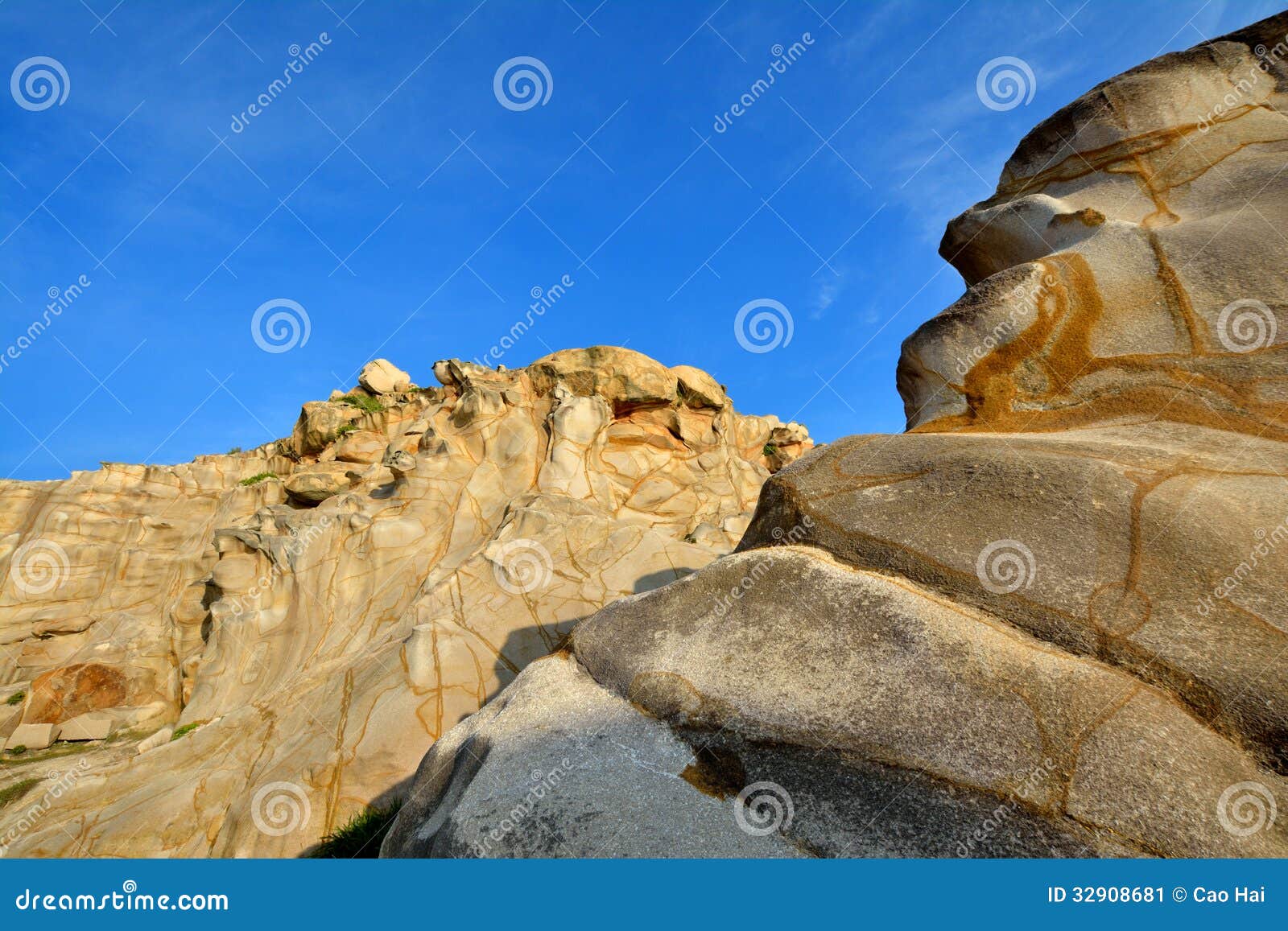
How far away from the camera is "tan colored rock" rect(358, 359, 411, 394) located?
23719mm

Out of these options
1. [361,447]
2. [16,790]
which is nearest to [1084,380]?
[16,790]

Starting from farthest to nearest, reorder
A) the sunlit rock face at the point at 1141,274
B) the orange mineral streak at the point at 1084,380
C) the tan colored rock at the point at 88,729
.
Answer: the tan colored rock at the point at 88,729, the sunlit rock face at the point at 1141,274, the orange mineral streak at the point at 1084,380

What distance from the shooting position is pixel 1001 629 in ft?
9.75

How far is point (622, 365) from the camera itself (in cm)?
1405

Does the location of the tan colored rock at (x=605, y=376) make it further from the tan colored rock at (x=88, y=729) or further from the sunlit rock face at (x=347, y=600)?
the tan colored rock at (x=88, y=729)

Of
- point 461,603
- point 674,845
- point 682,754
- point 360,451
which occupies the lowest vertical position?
point 674,845

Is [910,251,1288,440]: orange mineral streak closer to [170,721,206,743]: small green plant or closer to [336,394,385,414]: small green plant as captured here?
[170,721,206,743]: small green plant

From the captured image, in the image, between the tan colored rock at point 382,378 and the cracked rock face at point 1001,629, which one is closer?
the cracked rock face at point 1001,629

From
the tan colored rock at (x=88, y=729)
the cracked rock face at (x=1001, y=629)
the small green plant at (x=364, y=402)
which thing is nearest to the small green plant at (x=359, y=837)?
the cracked rock face at (x=1001, y=629)

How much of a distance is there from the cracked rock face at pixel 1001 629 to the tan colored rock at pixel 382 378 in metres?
21.6

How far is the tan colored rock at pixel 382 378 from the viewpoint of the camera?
23.7 m

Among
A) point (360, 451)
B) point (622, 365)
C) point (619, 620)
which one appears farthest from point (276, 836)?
point (360, 451)

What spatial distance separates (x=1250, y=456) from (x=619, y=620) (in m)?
3.28

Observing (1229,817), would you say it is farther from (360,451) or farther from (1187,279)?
(360,451)
